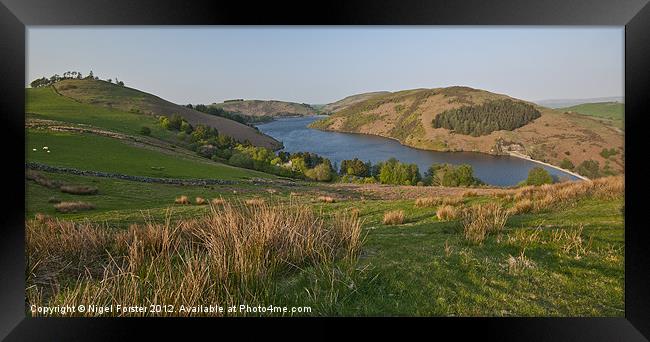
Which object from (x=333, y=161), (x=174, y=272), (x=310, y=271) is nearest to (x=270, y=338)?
(x=310, y=271)

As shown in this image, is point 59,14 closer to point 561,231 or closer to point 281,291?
point 281,291

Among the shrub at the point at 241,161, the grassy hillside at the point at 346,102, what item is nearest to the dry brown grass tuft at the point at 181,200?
the shrub at the point at 241,161

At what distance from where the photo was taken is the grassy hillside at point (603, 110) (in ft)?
12.3

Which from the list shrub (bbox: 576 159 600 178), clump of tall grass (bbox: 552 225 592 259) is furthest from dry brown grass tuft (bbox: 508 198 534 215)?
shrub (bbox: 576 159 600 178)

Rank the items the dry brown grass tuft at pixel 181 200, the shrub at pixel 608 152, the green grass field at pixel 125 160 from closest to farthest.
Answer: the shrub at pixel 608 152 < the green grass field at pixel 125 160 < the dry brown grass tuft at pixel 181 200

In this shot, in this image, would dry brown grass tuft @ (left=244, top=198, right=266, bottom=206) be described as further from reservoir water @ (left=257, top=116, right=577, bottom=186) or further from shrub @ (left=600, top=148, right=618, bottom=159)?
shrub @ (left=600, top=148, right=618, bottom=159)

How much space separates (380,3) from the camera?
342 centimetres

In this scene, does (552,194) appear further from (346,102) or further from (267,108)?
(267,108)

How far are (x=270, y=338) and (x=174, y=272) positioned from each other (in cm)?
113

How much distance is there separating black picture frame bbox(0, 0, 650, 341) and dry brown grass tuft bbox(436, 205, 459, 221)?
113 cm

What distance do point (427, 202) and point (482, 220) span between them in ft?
1.99

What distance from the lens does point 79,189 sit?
13.1 ft

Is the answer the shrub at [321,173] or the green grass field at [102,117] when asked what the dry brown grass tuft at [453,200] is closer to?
the shrub at [321,173]

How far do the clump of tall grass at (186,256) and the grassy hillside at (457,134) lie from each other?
1.19 meters
